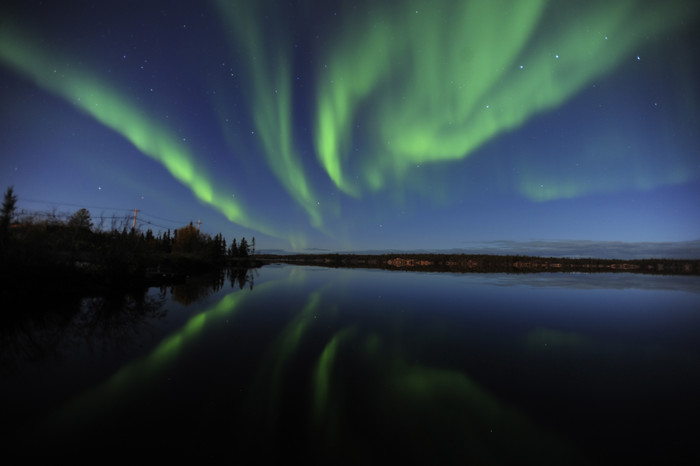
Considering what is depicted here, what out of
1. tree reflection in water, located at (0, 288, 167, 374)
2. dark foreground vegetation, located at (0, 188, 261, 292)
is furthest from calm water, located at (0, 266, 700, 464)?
dark foreground vegetation, located at (0, 188, 261, 292)

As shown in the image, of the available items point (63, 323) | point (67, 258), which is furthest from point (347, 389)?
point (67, 258)

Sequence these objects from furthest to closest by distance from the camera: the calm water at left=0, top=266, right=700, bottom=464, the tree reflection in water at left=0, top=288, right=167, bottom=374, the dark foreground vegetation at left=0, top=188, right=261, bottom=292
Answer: the dark foreground vegetation at left=0, top=188, right=261, bottom=292
the tree reflection in water at left=0, top=288, right=167, bottom=374
the calm water at left=0, top=266, right=700, bottom=464

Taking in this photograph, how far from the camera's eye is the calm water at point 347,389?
14.6ft

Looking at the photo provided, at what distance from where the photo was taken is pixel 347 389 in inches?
251

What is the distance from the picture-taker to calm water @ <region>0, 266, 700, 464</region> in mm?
4449

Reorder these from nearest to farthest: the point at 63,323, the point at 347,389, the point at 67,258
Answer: the point at 347,389, the point at 63,323, the point at 67,258

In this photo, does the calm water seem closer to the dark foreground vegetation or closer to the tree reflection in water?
the tree reflection in water

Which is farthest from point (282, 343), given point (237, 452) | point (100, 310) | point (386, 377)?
point (100, 310)

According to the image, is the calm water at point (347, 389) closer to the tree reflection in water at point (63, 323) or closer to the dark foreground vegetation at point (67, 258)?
the tree reflection in water at point (63, 323)

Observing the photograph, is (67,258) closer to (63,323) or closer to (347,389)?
(63,323)

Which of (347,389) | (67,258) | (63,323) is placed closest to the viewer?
(347,389)

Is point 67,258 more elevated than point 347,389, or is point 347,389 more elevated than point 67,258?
point 67,258

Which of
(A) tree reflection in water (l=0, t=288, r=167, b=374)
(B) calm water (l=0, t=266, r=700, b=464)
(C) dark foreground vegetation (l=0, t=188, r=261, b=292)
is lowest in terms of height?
(B) calm water (l=0, t=266, r=700, b=464)

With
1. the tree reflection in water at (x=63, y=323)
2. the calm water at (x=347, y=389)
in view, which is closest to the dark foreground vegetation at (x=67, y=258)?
the tree reflection in water at (x=63, y=323)
